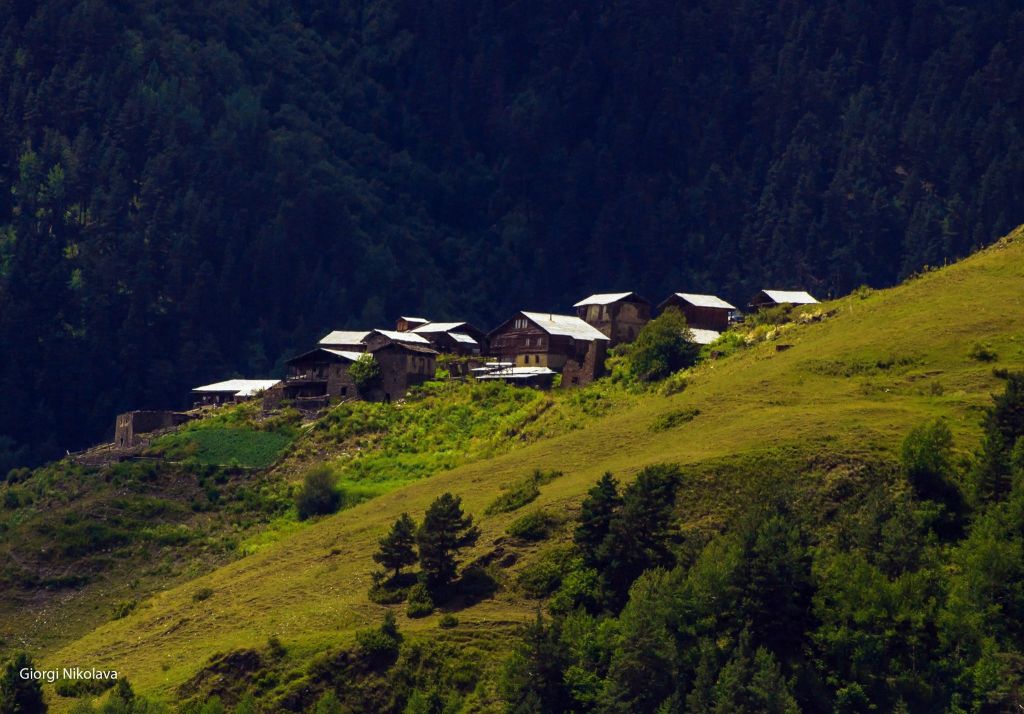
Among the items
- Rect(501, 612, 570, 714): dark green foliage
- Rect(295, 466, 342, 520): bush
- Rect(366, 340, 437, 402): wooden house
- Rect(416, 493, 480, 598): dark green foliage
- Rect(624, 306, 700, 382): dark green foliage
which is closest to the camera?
Rect(501, 612, 570, 714): dark green foliage

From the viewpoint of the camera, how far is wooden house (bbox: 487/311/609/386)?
160m

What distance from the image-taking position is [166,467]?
14462 centimetres

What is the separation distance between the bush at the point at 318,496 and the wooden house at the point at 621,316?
41.6 metres

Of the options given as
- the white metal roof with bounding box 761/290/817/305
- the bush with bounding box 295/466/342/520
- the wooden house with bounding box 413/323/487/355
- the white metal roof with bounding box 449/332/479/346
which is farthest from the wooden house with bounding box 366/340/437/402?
the white metal roof with bounding box 761/290/817/305

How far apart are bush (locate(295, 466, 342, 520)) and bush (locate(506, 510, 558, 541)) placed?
24101 millimetres

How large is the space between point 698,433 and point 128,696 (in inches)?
1512

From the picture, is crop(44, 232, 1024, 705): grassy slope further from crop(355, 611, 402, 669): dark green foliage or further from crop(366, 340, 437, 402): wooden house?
crop(366, 340, 437, 402): wooden house

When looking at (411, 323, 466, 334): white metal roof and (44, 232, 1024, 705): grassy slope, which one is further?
(411, 323, 466, 334): white metal roof

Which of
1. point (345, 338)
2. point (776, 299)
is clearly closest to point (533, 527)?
point (776, 299)

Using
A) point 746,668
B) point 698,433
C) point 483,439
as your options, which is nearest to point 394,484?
point 483,439

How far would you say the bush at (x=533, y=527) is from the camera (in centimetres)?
10919

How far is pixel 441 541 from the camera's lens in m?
108

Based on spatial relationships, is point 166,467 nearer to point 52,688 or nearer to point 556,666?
point 52,688

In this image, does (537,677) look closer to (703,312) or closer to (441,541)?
(441,541)
